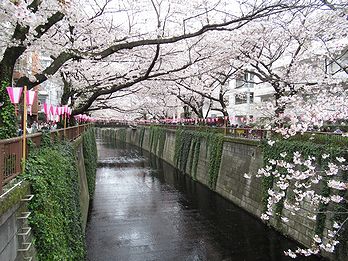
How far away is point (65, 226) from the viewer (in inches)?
305

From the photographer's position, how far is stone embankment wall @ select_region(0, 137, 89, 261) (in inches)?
167

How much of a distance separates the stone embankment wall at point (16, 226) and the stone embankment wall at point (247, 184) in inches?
400

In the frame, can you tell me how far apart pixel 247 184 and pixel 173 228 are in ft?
17.2

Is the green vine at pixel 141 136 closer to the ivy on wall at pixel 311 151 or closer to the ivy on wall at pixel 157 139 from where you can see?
the ivy on wall at pixel 157 139

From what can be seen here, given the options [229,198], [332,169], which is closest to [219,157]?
[229,198]

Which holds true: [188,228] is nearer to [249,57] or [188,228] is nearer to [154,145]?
[249,57]

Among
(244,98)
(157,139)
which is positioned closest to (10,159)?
(244,98)

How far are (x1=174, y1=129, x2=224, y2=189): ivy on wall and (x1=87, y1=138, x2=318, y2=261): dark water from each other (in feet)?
5.93

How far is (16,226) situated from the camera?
4.86 m

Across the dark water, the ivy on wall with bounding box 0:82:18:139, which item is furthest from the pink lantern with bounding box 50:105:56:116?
the dark water

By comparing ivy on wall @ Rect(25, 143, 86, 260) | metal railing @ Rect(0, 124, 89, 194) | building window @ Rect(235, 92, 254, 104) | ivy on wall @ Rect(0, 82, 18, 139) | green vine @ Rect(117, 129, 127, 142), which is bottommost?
green vine @ Rect(117, 129, 127, 142)

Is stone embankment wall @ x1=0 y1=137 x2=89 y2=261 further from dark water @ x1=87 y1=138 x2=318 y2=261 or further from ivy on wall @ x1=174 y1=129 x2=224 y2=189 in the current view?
ivy on wall @ x1=174 y1=129 x2=224 y2=189

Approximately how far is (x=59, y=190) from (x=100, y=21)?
7955mm

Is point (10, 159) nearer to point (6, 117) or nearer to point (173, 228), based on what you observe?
point (6, 117)
